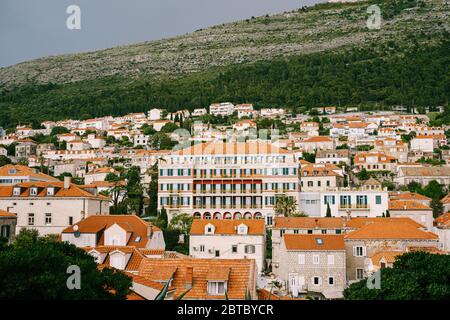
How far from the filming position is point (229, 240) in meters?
46.2

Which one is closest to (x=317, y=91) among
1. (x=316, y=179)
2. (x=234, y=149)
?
(x=316, y=179)

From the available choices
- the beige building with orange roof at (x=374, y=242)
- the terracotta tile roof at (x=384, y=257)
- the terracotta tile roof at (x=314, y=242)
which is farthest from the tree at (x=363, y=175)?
the terracotta tile roof at (x=384, y=257)

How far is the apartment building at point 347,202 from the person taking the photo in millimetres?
64688

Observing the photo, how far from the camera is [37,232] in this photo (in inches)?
1823

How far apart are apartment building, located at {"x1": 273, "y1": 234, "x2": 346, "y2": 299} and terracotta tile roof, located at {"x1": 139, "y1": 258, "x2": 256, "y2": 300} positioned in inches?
637

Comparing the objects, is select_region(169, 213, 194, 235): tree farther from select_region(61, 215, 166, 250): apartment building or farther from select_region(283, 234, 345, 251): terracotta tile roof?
select_region(283, 234, 345, 251): terracotta tile roof

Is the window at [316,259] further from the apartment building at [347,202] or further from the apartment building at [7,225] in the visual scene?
the apartment building at [347,202]

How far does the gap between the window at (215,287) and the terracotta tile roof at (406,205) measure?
4362cm

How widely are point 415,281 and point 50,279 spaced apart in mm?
14496

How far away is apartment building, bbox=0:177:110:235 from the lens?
48.3m

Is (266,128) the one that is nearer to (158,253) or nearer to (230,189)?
(230,189)

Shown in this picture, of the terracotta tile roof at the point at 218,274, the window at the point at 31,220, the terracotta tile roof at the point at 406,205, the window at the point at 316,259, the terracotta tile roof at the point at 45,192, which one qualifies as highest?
the terracotta tile roof at the point at 45,192

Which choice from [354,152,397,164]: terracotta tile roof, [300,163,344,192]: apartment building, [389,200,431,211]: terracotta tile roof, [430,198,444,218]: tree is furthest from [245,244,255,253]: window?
[354,152,397,164]: terracotta tile roof

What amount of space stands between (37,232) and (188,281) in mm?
27492
